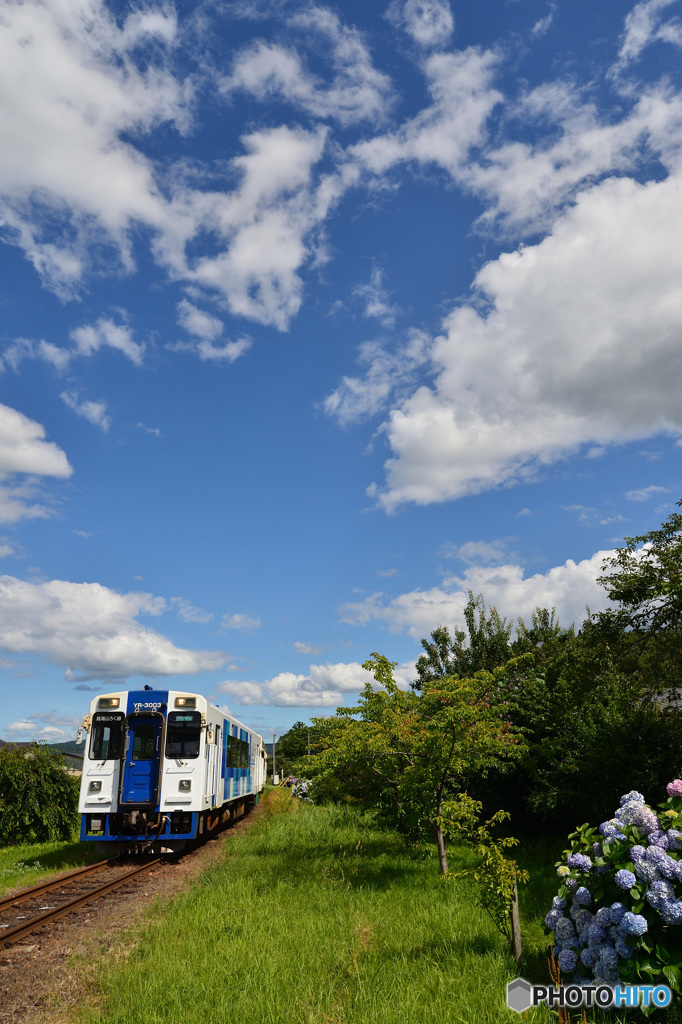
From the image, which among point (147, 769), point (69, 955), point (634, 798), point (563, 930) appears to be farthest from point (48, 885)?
point (634, 798)

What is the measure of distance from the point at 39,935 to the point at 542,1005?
21.9 ft

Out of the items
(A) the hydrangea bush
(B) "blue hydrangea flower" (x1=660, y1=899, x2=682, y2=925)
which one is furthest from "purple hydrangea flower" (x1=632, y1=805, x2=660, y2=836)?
(B) "blue hydrangea flower" (x1=660, y1=899, x2=682, y2=925)

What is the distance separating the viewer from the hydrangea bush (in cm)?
475

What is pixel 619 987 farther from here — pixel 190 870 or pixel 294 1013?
pixel 190 870

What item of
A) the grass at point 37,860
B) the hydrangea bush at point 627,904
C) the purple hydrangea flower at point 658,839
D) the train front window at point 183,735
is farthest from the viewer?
the train front window at point 183,735

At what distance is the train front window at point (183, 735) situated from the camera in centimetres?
1460

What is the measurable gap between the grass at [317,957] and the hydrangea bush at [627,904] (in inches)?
26.3

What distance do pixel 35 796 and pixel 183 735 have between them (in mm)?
5022

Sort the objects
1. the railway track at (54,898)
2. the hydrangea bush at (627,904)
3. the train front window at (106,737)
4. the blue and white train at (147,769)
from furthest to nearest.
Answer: the train front window at (106,737) → the blue and white train at (147,769) → the railway track at (54,898) → the hydrangea bush at (627,904)

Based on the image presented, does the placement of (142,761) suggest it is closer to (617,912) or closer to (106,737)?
(106,737)

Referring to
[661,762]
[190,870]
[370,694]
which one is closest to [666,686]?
[661,762]

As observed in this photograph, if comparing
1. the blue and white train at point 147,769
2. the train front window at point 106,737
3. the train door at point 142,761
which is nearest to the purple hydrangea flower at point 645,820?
the blue and white train at point 147,769

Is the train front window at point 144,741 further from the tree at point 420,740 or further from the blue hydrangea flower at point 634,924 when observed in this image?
the blue hydrangea flower at point 634,924

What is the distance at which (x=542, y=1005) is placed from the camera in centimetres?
521
